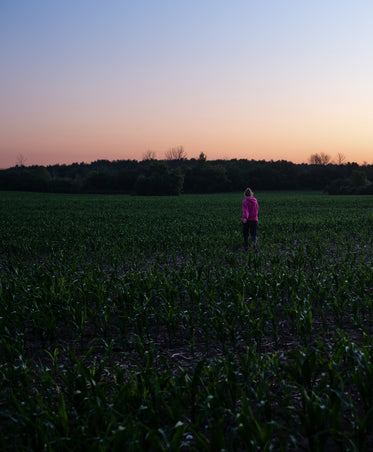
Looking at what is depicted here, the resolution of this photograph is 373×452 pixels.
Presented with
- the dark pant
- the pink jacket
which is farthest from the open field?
the dark pant

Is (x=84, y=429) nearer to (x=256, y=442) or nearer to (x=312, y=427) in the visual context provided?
(x=256, y=442)

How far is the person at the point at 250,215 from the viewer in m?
12.8

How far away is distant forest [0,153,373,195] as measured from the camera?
80125 millimetres

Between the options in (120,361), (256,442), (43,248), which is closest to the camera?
→ (256,442)

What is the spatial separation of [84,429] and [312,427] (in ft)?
6.10

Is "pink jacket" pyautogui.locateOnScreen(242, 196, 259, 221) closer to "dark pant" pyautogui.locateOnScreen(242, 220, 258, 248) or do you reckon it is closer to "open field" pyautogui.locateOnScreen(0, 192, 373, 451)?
"dark pant" pyautogui.locateOnScreen(242, 220, 258, 248)

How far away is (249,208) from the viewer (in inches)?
515

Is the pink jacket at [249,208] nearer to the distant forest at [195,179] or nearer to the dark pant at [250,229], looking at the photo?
the dark pant at [250,229]

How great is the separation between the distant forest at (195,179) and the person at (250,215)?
66.3 m

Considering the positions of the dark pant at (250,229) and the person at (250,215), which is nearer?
the person at (250,215)

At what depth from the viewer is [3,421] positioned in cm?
371

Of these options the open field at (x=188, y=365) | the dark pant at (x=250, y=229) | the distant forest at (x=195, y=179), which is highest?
the distant forest at (x=195, y=179)

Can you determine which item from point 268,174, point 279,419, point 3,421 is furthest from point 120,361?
point 268,174

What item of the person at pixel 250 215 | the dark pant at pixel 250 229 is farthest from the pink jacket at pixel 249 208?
the dark pant at pixel 250 229
